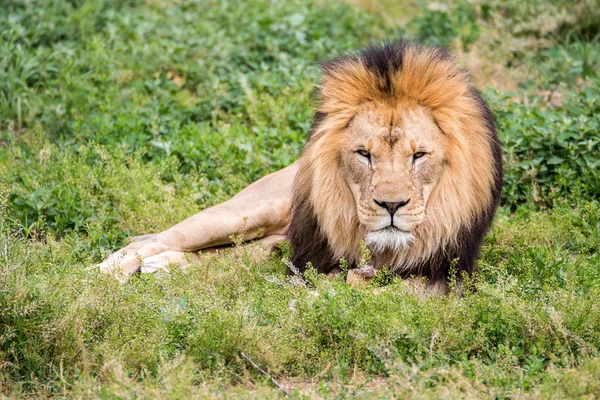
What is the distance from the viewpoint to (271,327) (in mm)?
4152

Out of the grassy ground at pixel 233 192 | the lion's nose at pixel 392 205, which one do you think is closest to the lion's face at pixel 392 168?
the lion's nose at pixel 392 205

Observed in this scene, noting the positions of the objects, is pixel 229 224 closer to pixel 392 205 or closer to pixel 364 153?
pixel 364 153

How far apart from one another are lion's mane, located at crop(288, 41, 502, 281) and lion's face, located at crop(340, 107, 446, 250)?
0.24 ft

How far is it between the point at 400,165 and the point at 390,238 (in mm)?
355

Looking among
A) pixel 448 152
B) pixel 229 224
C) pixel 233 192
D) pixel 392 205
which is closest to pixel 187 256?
pixel 229 224

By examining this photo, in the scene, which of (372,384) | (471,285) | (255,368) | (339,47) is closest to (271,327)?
(255,368)

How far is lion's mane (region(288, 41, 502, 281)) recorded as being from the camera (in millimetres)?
4496

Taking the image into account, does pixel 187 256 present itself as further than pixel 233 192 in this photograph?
No

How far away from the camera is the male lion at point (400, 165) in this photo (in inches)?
173

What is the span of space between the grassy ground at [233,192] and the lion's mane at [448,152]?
0.95 ft

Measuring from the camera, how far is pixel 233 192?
6453 mm

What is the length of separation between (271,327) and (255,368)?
10.6 inches

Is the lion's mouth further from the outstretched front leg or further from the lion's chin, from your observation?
the outstretched front leg

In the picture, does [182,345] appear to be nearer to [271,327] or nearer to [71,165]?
[271,327]
